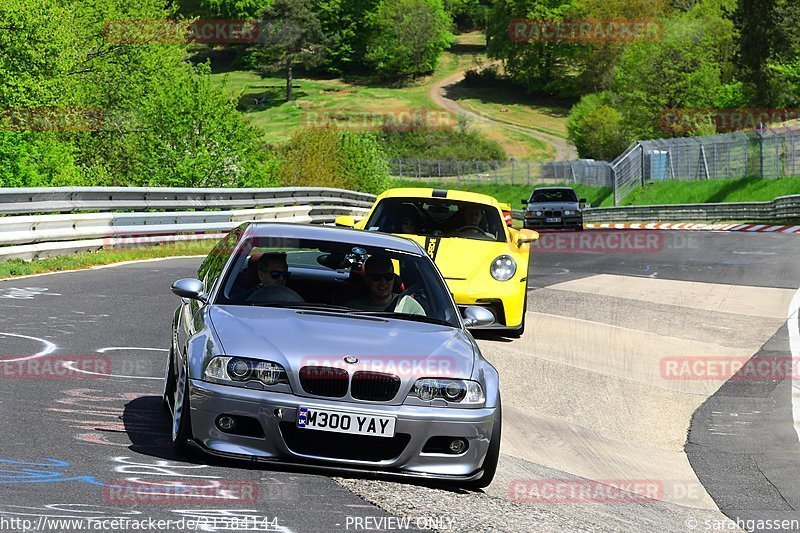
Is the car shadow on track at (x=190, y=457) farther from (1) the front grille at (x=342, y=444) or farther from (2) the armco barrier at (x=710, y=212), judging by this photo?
(2) the armco barrier at (x=710, y=212)

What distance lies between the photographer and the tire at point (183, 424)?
634 cm

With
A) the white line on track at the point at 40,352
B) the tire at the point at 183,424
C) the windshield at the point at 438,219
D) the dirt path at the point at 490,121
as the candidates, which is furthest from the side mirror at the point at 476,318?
the dirt path at the point at 490,121

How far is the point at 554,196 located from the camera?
3912 cm

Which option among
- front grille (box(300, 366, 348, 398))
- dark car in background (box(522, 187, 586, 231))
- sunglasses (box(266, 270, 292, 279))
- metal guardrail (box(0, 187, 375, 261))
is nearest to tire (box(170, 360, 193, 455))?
front grille (box(300, 366, 348, 398))

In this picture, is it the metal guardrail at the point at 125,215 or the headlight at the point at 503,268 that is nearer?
the headlight at the point at 503,268

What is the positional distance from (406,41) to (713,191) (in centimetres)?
9339

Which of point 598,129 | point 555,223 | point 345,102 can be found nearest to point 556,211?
point 555,223

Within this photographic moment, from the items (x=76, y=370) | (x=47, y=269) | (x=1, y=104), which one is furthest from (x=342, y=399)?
(x=1, y=104)

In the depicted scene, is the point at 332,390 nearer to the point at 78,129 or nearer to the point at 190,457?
the point at 190,457

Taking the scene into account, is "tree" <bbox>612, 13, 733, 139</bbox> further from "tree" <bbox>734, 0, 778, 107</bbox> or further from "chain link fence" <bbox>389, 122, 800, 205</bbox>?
"chain link fence" <bbox>389, 122, 800, 205</bbox>

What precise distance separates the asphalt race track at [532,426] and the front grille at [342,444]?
158mm

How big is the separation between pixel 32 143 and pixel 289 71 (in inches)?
4250

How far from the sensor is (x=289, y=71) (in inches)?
5310

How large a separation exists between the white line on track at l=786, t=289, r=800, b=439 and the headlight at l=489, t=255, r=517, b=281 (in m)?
2.92
